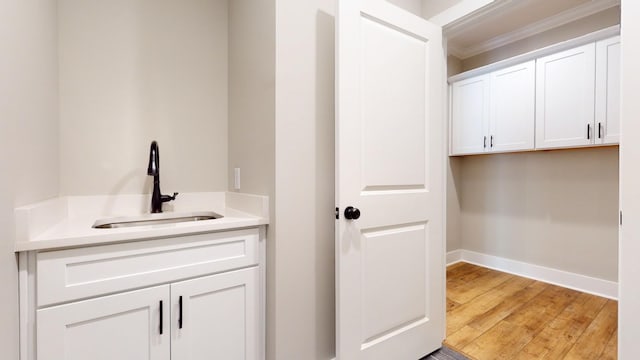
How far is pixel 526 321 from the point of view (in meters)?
2.16

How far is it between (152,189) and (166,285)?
0.71 m

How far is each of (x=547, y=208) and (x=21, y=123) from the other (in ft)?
12.6

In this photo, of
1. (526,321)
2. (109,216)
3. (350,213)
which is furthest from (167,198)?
(526,321)

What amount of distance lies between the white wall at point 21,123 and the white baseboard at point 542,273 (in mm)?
3634

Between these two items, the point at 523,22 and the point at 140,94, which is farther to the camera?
the point at 523,22

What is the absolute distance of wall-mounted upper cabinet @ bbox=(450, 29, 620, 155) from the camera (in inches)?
91.4

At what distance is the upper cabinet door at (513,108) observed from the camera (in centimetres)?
277

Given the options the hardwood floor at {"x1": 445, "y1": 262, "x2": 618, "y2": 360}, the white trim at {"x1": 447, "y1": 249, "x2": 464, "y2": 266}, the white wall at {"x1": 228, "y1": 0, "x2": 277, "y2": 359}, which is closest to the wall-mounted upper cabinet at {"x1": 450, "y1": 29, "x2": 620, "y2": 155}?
the white trim at {"x1": 447, "y1": 249, "x2": 464, "y2": 266}

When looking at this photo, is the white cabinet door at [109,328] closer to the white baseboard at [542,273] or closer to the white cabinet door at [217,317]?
the white cabinet door at [217,317]

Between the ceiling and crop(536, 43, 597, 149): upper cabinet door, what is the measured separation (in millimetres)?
→ 435

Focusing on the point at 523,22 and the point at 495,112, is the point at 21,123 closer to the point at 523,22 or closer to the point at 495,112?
the point at 495,112

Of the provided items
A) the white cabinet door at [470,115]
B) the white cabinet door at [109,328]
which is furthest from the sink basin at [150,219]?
the white cabinet door at [470,115]

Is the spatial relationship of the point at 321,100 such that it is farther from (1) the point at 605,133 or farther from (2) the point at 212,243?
(1) the point at 605,133

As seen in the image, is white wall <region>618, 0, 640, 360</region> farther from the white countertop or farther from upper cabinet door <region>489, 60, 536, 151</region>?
upper cabinet door <region>489, 60, 536, 151</region>
